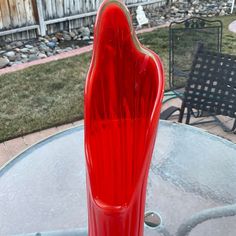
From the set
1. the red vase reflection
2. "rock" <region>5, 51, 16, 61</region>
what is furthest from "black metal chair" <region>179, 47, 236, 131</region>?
"rock" <region>5, 51, 16, 61</region>

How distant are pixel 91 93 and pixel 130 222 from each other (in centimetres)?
31

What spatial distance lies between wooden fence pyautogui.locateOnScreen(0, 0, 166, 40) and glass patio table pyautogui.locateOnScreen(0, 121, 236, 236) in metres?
4.63

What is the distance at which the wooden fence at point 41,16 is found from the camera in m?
6.01

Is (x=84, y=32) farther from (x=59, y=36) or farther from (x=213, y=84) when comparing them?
(x=213, y=84)

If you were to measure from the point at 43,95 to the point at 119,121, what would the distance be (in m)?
3.44

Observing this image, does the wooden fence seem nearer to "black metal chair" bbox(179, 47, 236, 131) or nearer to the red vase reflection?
"black metal chair" bbox(179, 47, 236, 131)

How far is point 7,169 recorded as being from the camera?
1.66 metres

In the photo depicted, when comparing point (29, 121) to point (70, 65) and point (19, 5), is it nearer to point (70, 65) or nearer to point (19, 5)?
point (70, 65)

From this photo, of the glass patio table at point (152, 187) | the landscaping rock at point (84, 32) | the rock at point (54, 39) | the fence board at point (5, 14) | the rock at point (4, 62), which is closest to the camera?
the glass patio table at point (152, 187)

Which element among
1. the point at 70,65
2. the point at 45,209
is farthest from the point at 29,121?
the point at 45,209

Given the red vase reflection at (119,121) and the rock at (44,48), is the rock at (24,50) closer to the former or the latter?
the rock at (44,48)

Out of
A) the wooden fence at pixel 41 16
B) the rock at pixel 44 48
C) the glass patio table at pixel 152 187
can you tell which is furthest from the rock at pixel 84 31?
the glass patio table at pixel 152 187

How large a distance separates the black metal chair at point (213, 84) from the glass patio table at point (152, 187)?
0.80 metres

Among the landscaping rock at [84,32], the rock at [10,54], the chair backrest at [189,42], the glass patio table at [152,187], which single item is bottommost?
the rock at [10,54]
